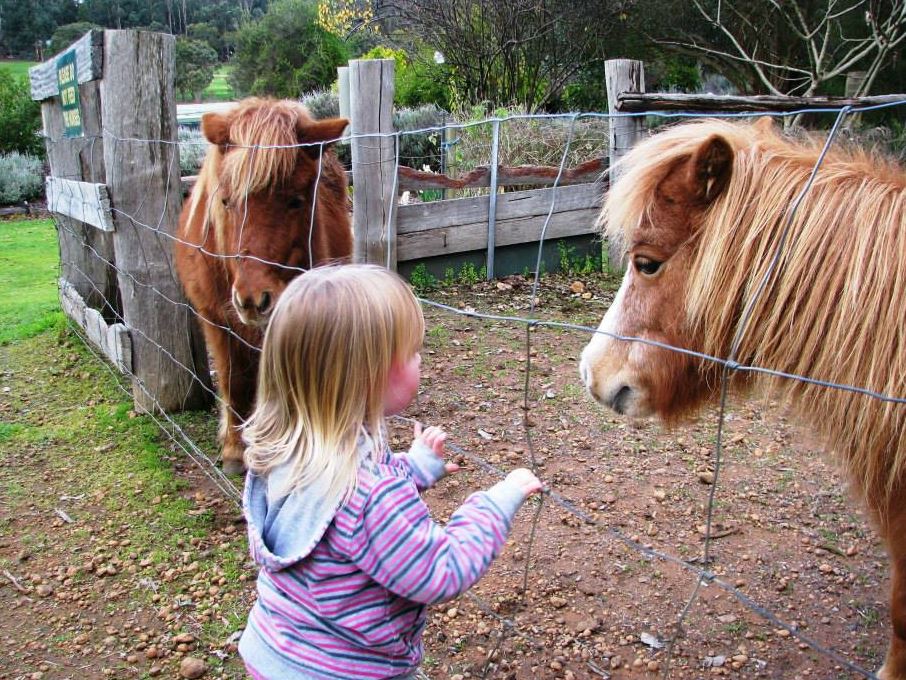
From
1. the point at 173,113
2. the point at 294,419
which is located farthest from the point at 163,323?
the point at 294,419

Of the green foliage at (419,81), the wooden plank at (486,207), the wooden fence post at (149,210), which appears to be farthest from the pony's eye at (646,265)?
the green foliage at (419,81)

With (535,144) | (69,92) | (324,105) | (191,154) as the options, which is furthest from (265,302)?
(324,105)

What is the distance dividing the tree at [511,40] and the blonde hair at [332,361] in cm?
1120

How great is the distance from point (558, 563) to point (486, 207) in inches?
183

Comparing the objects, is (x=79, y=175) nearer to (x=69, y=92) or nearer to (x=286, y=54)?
(x=69, y=92)

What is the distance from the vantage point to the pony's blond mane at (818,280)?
166 centimetres

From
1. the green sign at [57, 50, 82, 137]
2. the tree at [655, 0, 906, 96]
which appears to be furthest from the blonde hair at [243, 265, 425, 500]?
the tree at [655, 0, 906, 96]

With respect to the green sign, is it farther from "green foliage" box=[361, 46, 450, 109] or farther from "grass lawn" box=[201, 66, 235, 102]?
"grass lawn" box=[201, 66, 235, 102]

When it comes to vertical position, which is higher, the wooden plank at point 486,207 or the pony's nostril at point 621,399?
the wooden plank at point 486,207

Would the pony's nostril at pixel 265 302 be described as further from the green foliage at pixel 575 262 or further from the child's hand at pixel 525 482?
the green foliage at pixel 575 262

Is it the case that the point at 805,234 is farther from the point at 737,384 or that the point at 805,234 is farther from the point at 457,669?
the point at 457,669

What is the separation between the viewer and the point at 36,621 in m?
2.92

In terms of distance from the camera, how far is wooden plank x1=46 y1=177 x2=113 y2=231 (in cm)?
425

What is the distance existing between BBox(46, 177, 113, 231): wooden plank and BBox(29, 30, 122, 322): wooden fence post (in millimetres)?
14
